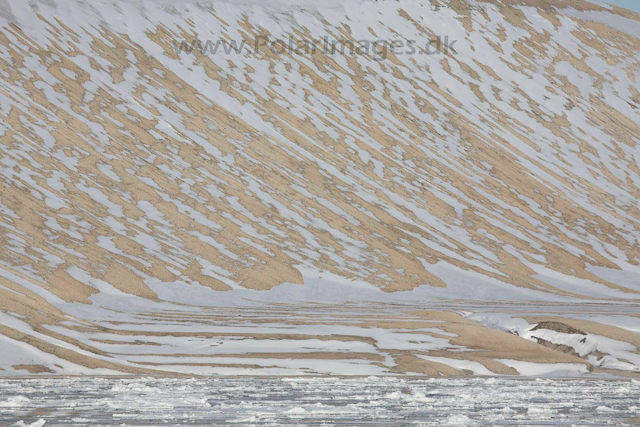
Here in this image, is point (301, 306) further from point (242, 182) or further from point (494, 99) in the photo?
point (494, 99)

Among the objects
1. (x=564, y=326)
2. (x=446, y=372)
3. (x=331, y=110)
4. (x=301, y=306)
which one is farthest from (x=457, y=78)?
(x=446, y=372)

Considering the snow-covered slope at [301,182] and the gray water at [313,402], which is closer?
the gray water at [313,402]

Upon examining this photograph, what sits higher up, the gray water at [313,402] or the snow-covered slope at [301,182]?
the gray water at [313,402]

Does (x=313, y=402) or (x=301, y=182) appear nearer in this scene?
(x=313, y=402)

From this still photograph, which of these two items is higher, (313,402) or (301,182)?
→ (313,402)
